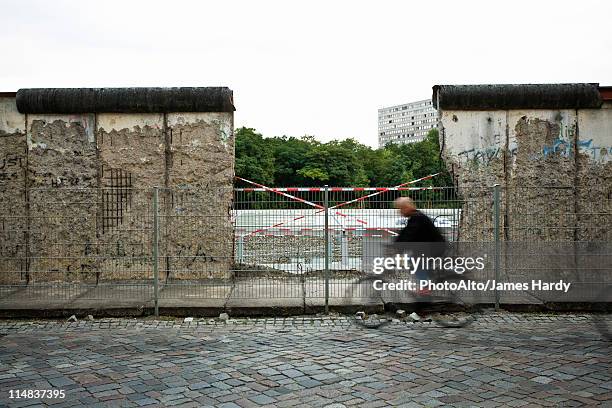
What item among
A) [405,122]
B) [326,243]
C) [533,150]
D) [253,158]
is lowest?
[326,243]

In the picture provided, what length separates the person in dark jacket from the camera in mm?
8719

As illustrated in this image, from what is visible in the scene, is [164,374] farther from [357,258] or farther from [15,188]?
[15,188]

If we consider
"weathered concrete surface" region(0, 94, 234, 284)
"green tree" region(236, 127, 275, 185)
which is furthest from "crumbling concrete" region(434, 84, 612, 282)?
"green tree" region(236, 127, 275, 185)

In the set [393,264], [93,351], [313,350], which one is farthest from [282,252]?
[93,351]

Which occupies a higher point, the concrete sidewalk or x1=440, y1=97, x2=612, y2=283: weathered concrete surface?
x1=440, y1=97, x2=612, y2=283: weathered concrete surface

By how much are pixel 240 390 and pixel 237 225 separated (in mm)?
4314

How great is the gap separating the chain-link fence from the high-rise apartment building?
13361 centimetres

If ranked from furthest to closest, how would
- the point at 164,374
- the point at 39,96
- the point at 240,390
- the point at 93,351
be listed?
the point at 39,96 < the point at 93,351 < the point at 164,374 < the point at 240,390

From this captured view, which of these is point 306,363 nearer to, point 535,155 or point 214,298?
point 214,298

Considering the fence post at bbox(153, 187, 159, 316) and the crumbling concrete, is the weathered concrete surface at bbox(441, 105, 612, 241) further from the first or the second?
the fence post at bbox(153, 187, 159, 316)

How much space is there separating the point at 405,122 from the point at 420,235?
150 m

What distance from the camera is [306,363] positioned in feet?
20.5

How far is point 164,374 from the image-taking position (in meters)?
5.87

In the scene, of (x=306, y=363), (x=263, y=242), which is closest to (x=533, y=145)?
(x=263, y=242)
